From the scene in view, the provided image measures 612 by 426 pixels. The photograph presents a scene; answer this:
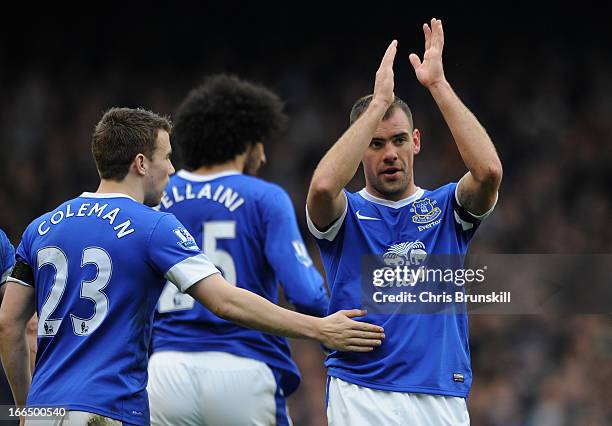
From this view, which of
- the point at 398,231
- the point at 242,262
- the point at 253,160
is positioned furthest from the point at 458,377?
the point at 253,160

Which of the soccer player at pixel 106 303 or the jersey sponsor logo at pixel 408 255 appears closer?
the soccer player at pixel 106 303

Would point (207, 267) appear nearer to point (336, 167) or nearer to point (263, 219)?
point (336, 167)

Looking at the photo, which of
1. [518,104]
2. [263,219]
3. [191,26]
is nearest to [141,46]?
[191,26]

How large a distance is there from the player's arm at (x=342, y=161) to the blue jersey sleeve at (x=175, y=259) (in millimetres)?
589

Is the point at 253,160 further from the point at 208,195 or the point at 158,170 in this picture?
the point at 158,170

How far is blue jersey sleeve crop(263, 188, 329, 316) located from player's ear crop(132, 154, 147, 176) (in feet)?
4.38

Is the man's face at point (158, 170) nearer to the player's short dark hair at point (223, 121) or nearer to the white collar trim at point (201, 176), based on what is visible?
the white collar trim at point (201, 176)

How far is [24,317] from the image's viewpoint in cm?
423

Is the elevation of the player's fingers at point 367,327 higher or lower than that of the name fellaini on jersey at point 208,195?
lower

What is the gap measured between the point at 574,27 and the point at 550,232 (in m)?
3.35

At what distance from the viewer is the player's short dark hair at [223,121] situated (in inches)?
242

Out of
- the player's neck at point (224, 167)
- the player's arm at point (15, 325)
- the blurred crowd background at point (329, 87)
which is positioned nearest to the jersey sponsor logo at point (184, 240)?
the player's arm at point (15, 325)

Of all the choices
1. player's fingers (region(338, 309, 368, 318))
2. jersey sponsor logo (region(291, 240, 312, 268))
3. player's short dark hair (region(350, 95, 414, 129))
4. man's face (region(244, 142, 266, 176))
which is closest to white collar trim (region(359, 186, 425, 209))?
player's short dark hair (region(350, 95, 414, 129))

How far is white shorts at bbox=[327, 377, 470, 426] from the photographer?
4277 mm
